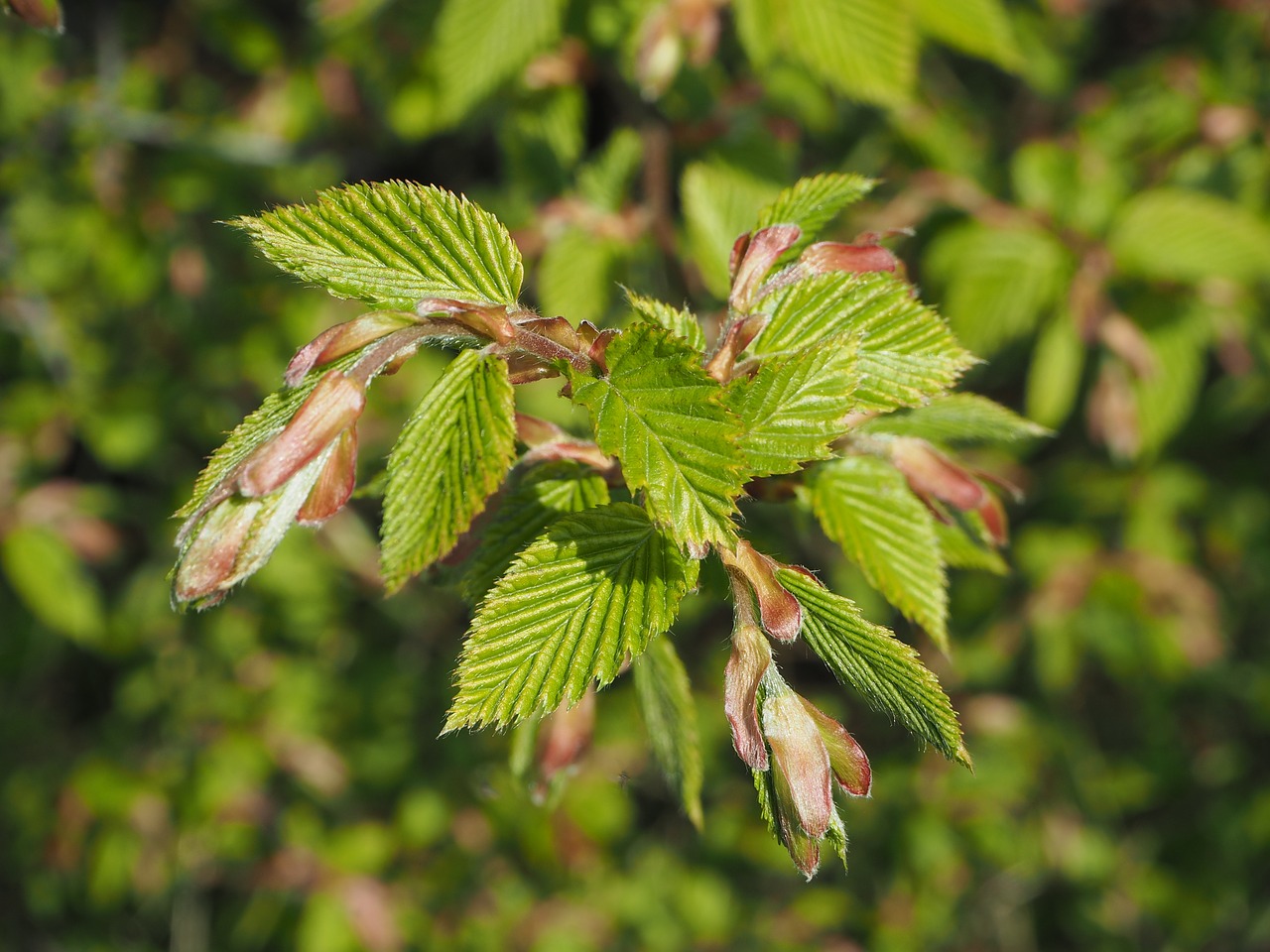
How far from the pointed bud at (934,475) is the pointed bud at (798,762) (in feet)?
0.88

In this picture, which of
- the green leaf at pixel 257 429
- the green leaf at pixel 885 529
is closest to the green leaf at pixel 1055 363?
the green leaf at pixel 885 529

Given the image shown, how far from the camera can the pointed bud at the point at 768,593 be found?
654 mm

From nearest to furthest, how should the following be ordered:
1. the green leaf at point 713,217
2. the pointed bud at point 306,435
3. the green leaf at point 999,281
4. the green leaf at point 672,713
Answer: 1. the pointed bud at point 306,435
2. the green leaf at point 672,713
3. the green leaf at point 713,217
4. the green leaf at point 999,281

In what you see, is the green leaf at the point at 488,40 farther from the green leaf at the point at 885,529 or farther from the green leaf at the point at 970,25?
the green leaf at the point at 885,529

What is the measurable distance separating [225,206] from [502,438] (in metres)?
1.75

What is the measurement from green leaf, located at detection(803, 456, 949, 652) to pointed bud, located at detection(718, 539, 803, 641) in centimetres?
17

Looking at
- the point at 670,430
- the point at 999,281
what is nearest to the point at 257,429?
the point at 670,430

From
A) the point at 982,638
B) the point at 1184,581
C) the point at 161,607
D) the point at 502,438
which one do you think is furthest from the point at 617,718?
the point at 502,438

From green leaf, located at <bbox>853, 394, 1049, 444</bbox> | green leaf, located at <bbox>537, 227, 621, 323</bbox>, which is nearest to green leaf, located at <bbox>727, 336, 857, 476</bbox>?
green leaf, located at <bbox>853, 394, 1049, 444</bbox>

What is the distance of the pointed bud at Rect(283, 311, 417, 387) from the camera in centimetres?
64

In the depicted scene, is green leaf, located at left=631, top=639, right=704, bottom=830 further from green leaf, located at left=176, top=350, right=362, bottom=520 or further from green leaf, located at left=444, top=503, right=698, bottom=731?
green leaf, located at left=176, top=350, right=362, bottom=520

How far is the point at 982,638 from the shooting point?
2205 mm

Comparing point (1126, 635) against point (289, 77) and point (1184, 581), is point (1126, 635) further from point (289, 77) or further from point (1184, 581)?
point (289, 77)

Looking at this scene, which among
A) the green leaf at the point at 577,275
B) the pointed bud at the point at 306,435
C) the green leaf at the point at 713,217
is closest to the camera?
the pointed bud at the point at 306,435
